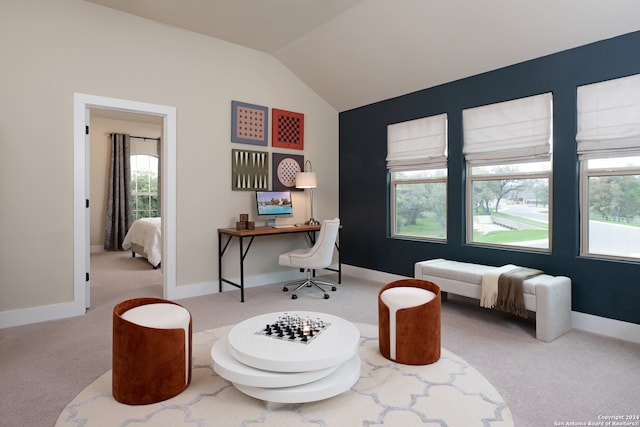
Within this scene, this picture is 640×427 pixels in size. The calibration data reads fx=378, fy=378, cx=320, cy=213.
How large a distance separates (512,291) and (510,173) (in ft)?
4.25

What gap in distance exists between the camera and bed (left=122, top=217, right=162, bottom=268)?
5759mm

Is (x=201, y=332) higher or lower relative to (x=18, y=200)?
lower

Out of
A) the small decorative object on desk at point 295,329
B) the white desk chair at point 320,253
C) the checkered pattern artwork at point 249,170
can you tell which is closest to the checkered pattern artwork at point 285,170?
the checkered pattern artwork at point 249,170

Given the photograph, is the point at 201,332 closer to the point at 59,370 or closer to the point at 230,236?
the point at 59,370

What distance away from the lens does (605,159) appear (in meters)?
3.17

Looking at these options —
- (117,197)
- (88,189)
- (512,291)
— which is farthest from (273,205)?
(117,197)

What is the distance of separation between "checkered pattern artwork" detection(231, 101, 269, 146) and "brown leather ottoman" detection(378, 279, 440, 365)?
2.88 m

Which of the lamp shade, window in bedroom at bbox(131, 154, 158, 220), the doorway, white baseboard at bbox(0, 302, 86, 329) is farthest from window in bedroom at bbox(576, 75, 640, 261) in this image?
window in bedroom at bbox(131, 154, 158, 220)

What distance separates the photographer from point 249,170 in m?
4.69

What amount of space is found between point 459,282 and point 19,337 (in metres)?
3.82

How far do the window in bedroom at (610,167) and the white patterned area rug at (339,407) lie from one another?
182cm

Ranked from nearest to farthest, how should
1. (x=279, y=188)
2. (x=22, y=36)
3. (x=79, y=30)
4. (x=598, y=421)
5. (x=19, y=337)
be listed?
(x=598, y=421)
(x=19, y=337)
(x=22, y=36)
(x=79, y=30)
(x=279, y=188)

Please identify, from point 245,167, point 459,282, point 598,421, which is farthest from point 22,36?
point 598,421

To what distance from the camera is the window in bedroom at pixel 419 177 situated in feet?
14.5
